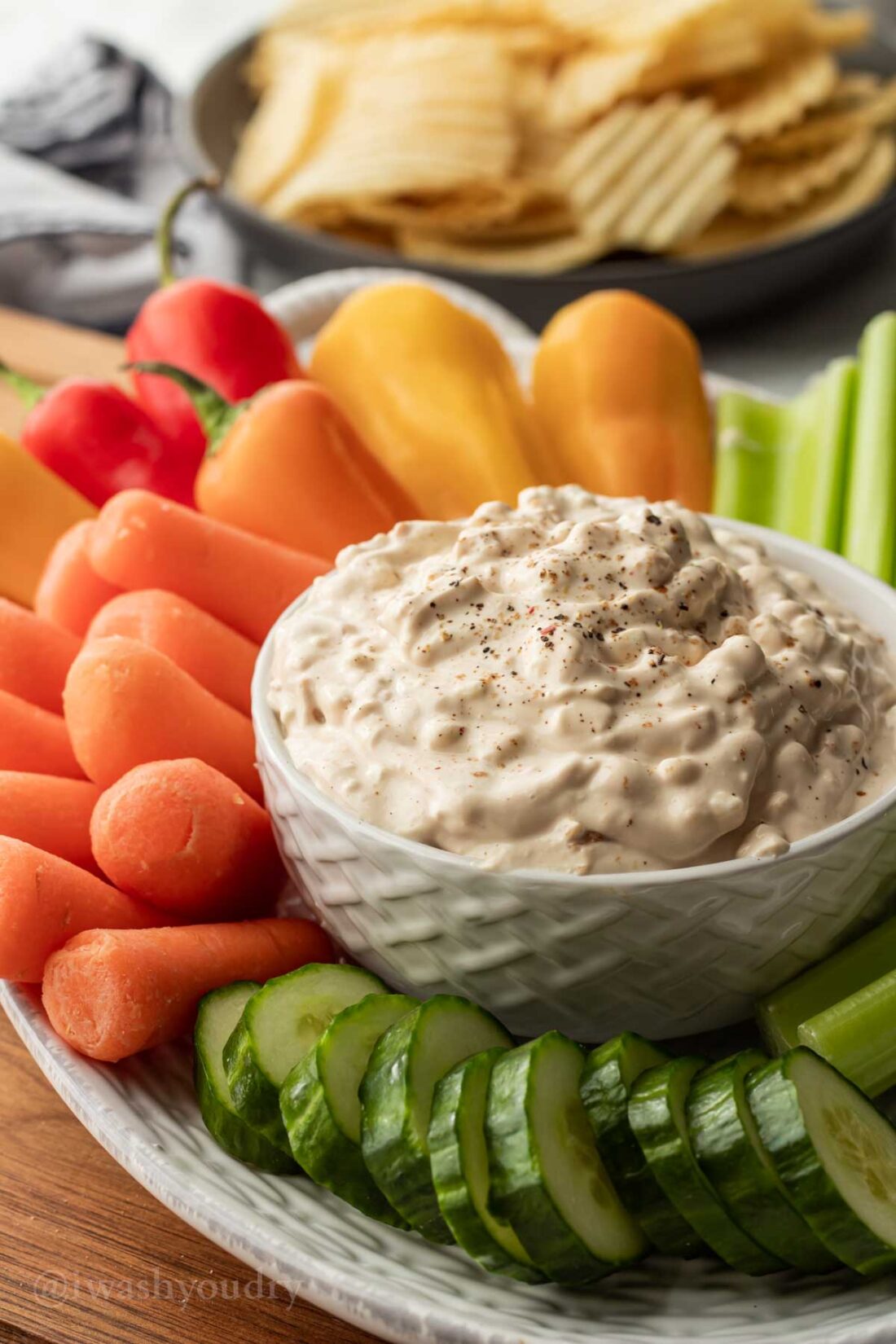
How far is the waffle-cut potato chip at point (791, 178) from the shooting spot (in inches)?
173

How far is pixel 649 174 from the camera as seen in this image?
425 centimetres

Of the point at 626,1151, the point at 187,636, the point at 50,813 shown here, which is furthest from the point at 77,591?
the point at 626,1151

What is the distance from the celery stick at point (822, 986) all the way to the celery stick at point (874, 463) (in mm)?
880

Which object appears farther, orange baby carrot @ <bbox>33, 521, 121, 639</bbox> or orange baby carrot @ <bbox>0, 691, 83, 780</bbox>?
orange baby carrot @ <bbox>33, 521, 121, 639</bbox>

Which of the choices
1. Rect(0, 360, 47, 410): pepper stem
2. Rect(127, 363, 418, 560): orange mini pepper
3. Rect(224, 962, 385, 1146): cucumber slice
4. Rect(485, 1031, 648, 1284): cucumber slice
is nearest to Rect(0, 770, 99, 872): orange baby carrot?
Rect(224, 962, 385, 1146): cucumber slice

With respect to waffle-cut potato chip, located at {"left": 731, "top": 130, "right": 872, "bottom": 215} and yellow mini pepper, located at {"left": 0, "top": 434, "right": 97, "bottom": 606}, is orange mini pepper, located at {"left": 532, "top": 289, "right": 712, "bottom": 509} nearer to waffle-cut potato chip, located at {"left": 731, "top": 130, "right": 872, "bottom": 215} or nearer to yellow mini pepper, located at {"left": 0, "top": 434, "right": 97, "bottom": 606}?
yellow mini pepper, located at {"left": 0, "top": 434, "right": 97, "bottom": 606}

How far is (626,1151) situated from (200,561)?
1280 millimetres

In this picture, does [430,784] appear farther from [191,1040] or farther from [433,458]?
[433,458]

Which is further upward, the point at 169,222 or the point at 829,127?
the point at 169,222

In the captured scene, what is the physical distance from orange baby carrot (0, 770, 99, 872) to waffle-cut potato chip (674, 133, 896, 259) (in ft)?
9.23

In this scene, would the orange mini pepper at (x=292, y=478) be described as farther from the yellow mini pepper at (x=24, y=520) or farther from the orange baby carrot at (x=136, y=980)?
the orange baby carrot at (x=136, y=980)

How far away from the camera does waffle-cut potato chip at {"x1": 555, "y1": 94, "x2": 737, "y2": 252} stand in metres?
4.14

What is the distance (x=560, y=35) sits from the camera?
15.7 ft

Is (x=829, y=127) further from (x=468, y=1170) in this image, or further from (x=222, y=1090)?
(x=468, y=1170)
